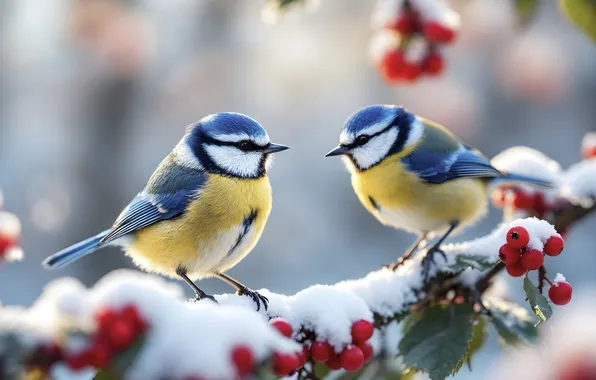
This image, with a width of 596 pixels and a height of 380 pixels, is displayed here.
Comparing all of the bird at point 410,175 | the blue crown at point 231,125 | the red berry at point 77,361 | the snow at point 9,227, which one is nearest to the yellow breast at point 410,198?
the bird at point 410,175

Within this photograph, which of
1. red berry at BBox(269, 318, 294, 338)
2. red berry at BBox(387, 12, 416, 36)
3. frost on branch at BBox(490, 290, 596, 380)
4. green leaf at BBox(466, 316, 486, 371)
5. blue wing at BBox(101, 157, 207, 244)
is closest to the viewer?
frost on branch at BBox(490, 290, 596, 380)

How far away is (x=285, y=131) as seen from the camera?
842cm

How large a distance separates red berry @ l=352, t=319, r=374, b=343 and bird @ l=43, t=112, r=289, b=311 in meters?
0.48

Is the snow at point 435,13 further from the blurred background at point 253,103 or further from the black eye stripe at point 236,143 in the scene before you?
the blurred background at point 253,103

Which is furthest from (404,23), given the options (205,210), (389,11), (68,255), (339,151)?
(68,255)

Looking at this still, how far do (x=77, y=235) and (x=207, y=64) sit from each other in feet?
6.53

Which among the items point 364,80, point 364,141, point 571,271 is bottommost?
point 571,271

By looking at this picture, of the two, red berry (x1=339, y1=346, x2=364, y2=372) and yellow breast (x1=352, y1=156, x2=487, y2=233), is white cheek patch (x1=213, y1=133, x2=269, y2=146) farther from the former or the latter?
red berry (x1=339, y1=346, x2=364, y2=372)

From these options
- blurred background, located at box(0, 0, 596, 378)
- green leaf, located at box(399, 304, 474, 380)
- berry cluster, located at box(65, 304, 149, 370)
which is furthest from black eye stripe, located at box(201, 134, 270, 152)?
blurred background, located at box(0, 0, 596, 378)

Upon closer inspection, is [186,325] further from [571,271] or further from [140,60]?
[571,271]

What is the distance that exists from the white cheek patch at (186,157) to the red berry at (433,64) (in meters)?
0.71

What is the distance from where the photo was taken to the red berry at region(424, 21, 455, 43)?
186cm

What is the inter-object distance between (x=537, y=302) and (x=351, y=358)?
0.32 m

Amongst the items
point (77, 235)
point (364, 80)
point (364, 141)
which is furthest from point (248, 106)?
point (364, 141)
